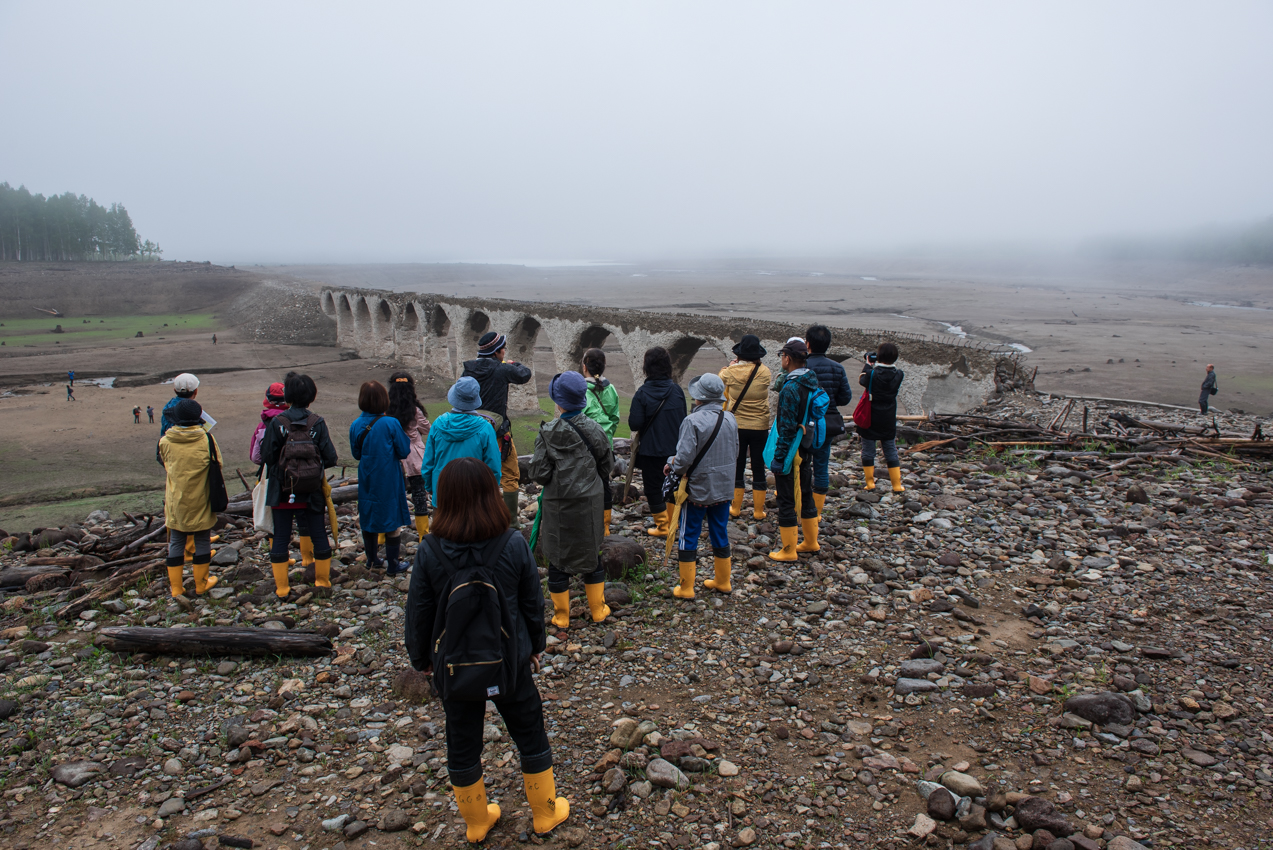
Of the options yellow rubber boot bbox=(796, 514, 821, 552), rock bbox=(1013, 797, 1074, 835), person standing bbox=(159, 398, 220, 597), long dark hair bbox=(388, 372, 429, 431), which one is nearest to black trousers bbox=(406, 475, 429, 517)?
long dark hair bbox=(388, 372, 429, 431)

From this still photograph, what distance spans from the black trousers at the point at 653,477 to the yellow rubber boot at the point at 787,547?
1087 mm

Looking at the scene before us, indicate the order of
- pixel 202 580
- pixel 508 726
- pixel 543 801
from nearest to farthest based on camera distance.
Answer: pixel 508 726 < pixel 543 801 < pixel 202 580

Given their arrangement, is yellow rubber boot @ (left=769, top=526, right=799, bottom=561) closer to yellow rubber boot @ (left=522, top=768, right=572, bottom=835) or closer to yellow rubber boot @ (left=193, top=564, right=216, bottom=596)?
yellow rubber boot @ (left=522, top=768, right=572, bottom=835)

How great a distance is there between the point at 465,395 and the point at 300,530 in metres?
2.10

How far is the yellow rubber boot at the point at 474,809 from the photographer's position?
2.77 meters

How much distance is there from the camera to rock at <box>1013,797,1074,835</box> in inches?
109

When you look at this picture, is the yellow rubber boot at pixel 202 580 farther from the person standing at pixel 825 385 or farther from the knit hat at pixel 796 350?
the person standing at pixel 825 385

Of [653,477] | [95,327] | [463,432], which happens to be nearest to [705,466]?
[653,477]

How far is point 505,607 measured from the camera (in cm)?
258

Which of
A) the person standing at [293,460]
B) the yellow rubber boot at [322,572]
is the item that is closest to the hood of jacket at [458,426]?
the person standing at [293,460]

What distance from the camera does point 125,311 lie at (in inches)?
2286

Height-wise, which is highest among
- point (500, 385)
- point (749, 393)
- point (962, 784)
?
point (500, 385)

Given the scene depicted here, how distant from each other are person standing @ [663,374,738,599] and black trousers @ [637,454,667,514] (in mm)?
967

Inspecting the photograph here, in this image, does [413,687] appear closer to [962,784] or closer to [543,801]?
[543,801]
